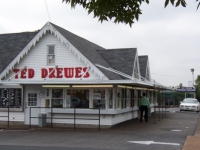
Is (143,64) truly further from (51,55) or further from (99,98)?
(51,55)

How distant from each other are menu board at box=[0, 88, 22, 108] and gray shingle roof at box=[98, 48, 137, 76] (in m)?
6.29

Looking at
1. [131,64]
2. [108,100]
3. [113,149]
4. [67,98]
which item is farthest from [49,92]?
[113,149]

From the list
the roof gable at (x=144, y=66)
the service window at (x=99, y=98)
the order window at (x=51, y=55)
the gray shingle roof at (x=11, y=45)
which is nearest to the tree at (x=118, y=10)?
the service window at (x=99, y=98)

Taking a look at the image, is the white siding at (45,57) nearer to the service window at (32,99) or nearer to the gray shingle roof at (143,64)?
the service window at (32,99)

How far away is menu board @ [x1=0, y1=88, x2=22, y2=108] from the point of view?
20781mm

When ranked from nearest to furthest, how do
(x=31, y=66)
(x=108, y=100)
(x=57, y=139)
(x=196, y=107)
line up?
(x=57, y=139) < (x=108, y=100) < (x=31, y=66) < (x=196, y=107)

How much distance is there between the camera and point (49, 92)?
20.1 meters

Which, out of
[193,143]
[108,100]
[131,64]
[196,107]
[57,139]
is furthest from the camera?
[196,107]

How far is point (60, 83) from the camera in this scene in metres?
18.4

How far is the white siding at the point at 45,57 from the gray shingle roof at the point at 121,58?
3.42m

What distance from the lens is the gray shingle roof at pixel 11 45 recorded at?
2245cm

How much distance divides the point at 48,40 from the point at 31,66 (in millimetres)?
1866

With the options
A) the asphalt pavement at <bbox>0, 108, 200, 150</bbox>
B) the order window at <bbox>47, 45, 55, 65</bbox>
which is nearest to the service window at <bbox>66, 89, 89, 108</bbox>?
the order window at <bbox>47, 45, 55, 65</bbox>

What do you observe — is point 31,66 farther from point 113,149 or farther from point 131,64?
point 113,149
